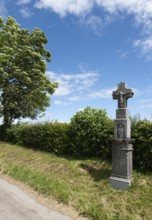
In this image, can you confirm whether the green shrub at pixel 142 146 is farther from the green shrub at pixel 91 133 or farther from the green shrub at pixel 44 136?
the green shrub at pixel 44 136

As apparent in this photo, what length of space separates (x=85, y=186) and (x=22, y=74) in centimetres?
1185

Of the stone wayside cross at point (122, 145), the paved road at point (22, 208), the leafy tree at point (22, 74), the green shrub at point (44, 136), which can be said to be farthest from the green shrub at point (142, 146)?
the leafy tree at point (22, 74)

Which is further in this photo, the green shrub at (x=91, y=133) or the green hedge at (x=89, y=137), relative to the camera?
the green shrub at (x=91, y=133)

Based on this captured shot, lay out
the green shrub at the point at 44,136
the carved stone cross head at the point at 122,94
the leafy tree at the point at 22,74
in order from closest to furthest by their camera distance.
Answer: the carved stone cross head at the point at 122,94, the green shrub at the point at 44,136, the leafy tree at the point at 22,74

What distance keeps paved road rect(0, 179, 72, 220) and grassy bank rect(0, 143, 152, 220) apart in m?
0.51

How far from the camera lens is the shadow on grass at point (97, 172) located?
22.7 feet

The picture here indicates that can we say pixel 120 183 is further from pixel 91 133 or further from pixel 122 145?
pixel 91 133

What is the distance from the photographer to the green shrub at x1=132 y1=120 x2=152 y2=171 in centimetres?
692

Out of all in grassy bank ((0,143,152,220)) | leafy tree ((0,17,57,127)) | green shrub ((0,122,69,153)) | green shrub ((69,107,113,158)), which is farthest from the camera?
leafy tree ((0,17,57,127))

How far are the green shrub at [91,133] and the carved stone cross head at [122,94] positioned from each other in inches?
57.6

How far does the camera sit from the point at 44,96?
697 inches

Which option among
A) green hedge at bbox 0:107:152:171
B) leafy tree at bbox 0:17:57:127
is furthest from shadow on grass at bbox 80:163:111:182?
leafy tree at bbox 0:17:57:127

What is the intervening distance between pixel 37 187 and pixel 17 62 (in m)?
12.6

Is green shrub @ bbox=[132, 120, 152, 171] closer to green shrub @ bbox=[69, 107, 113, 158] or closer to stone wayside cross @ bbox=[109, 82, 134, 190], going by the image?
stone wayside cross @ bbox=[109, 82, 134, 190]
